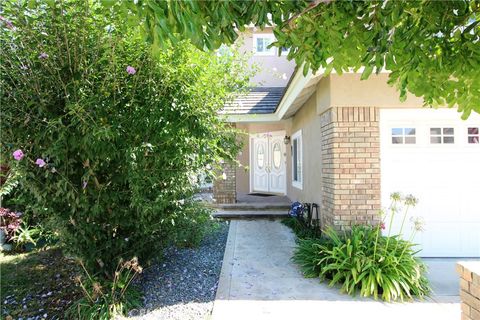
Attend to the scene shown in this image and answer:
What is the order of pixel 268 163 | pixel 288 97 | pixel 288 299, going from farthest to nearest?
pixel 268 163 < pixel 288 97 < pixel 288 299

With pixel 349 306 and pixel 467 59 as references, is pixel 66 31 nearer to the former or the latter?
pixel 467 59

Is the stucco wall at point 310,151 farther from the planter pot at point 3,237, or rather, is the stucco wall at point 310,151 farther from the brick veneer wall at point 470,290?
the planter pot at point 3,237

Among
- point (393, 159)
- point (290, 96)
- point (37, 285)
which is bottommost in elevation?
point (37, 285)

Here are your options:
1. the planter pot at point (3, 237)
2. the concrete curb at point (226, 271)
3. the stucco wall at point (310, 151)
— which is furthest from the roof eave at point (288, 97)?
the planter pot at point (3, 237)

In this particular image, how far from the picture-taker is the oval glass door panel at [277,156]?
12772 mm

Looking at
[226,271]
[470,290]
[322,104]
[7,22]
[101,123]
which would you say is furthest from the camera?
[322,104]

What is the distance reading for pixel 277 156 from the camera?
12922 millimetres

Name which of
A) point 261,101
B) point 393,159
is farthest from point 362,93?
point 261,101

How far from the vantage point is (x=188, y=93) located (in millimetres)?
3965

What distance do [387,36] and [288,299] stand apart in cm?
349

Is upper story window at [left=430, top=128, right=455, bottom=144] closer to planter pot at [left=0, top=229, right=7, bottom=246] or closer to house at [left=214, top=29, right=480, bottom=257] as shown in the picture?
house at [left=214, top=29, right=480, bottom=257]

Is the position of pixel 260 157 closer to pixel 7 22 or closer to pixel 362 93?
pixel 362 93

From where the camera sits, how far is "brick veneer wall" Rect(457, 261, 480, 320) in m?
2.47

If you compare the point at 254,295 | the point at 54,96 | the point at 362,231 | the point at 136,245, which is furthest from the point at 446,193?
the point at 54,96
